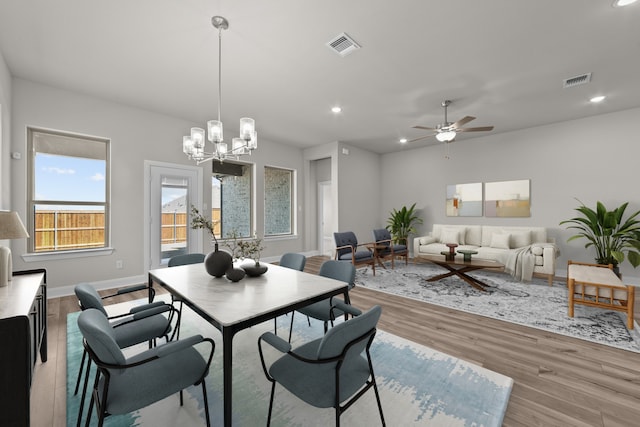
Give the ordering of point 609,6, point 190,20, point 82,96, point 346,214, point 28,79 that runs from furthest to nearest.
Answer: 1. point 346,214
2. point 82,96
3. point 28,79
4. point 190,20
5. point 609,6

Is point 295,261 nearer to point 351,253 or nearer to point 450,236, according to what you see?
point 351,253

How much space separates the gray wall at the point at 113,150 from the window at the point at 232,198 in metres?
0.51

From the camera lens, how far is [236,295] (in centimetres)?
171

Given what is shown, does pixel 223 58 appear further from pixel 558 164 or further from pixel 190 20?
pixel 558 164

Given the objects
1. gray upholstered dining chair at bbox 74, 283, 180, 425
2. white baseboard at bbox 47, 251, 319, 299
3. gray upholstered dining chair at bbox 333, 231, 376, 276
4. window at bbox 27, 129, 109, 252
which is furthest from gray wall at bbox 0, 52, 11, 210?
gray upholstered dining chair at bbox 333, 231, 376, 276

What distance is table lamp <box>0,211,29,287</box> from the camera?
6.02ft

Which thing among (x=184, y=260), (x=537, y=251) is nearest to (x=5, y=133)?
(x=184, y=260)

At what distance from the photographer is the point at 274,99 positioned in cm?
412

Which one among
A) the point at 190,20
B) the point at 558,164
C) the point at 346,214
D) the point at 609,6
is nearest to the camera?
the point at 609,6

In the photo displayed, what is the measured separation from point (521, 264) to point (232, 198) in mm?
5823

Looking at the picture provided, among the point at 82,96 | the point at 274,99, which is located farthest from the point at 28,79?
the point at 274,99

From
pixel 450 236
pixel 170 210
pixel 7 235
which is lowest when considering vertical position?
pixel 450 236

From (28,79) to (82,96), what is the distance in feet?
1.78

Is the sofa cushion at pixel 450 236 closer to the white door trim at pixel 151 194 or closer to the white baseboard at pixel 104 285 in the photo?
the white door trim at pixel 151 194
